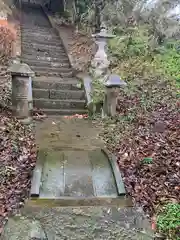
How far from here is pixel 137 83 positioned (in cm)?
761

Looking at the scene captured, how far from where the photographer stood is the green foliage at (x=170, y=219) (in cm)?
320

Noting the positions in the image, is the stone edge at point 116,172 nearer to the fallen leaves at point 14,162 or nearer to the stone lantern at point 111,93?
the fallen leaves at point 14,162

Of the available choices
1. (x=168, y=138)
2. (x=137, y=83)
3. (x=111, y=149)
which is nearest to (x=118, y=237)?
(x=111, y=149)

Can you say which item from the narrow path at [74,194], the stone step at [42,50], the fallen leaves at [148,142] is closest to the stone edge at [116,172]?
the narrow path at [74,194]

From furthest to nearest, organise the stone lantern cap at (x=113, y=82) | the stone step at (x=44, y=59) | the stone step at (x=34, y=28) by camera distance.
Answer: the stone step at (x=34, y=28) → the stone step at (x=44, y=59) → the stone lantern cap at (x=113, y=82)

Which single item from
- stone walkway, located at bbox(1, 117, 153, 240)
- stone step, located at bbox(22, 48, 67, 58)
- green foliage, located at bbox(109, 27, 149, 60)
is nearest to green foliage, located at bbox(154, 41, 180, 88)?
green foliage, located at bbox(109, 27, 149, 60)

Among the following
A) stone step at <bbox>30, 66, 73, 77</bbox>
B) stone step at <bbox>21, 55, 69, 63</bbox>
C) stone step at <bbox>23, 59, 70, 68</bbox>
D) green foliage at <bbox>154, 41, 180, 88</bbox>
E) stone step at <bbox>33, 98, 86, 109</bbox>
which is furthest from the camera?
stone step at <bbox>21, 55, 69, 63</bbox>

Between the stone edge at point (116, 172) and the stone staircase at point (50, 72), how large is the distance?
2601mm

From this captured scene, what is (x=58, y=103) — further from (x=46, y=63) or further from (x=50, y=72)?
(x=46, y=63)

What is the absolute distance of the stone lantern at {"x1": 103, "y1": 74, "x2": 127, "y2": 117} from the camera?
6.10 m

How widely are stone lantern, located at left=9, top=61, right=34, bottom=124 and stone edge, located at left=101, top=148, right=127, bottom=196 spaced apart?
86.7 inches

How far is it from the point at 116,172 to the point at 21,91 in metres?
2.97

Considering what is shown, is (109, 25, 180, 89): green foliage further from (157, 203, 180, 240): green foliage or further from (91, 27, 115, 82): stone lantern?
(157, 203, 180, 240): green foliage

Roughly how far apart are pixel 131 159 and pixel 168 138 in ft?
3.26
